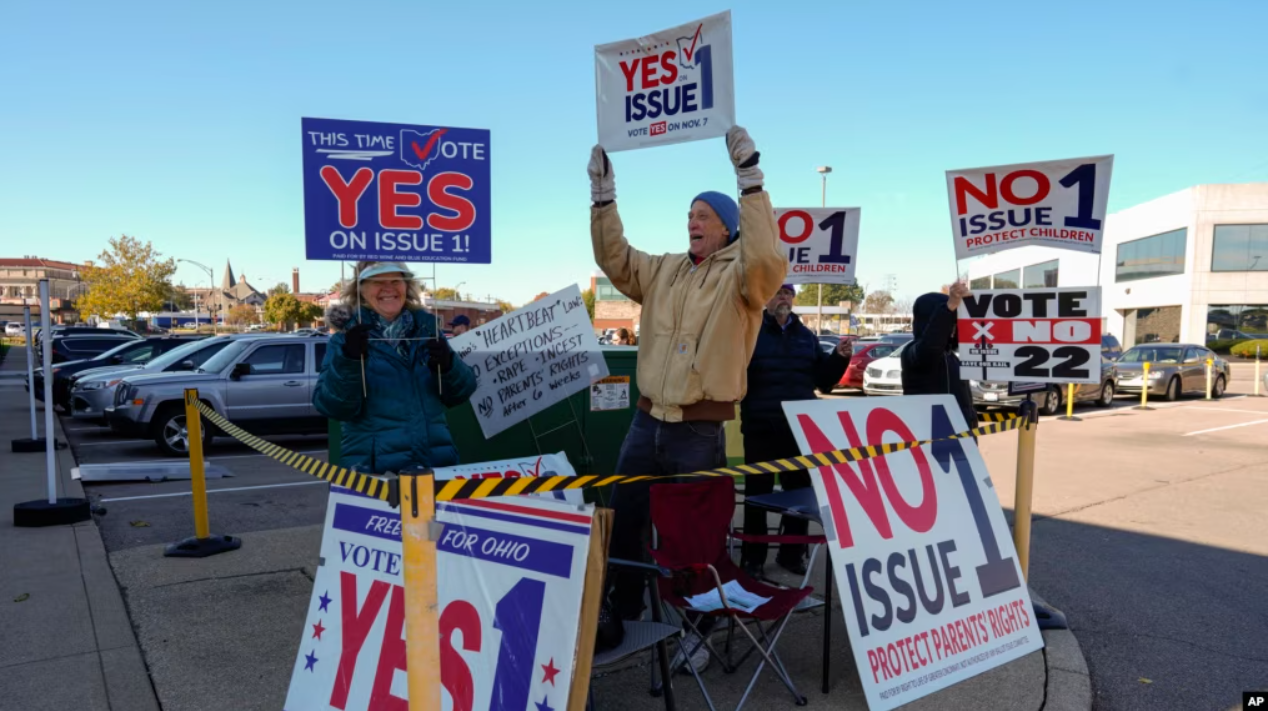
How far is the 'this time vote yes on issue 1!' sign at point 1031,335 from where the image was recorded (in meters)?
4.52

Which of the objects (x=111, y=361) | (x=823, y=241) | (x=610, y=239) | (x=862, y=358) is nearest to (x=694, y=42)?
(x=610, y=239)

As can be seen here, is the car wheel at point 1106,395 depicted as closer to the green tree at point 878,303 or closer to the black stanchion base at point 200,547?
the black stanchion base at point 200,547

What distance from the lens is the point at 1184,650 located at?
422 cm

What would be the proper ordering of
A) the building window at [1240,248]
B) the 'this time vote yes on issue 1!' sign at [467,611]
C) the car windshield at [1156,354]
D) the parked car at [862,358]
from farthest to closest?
the building window at [1240,248]
the car windshield at [1156,354]
the parked car at [862,358]
the 'this time vote yes on issue 1!' sign at [467,611]

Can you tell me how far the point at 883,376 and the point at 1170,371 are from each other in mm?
7859

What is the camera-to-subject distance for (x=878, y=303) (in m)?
103

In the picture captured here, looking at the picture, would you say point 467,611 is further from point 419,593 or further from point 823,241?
point 823,241

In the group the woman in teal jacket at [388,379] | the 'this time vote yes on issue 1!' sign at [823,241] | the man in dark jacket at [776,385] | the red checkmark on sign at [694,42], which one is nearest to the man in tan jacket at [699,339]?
the red checkmark on sign at [694,42]

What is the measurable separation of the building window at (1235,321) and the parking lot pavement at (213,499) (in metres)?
44.3

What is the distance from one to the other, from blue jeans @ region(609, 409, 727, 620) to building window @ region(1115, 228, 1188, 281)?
46.4m

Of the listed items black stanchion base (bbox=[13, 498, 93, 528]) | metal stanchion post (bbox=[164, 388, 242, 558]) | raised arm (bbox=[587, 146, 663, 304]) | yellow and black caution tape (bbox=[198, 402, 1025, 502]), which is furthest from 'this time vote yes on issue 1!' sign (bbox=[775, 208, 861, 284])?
black stanchion base (bbox=[13, 498, 93, 528])

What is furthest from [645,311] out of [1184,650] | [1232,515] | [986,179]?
[1232,515]

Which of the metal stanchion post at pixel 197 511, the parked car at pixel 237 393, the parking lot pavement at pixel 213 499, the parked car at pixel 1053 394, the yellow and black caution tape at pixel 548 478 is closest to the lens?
the yellow and black caution tape at pixel 548 478

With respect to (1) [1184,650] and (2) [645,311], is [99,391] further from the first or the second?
(1) [1184,650]
